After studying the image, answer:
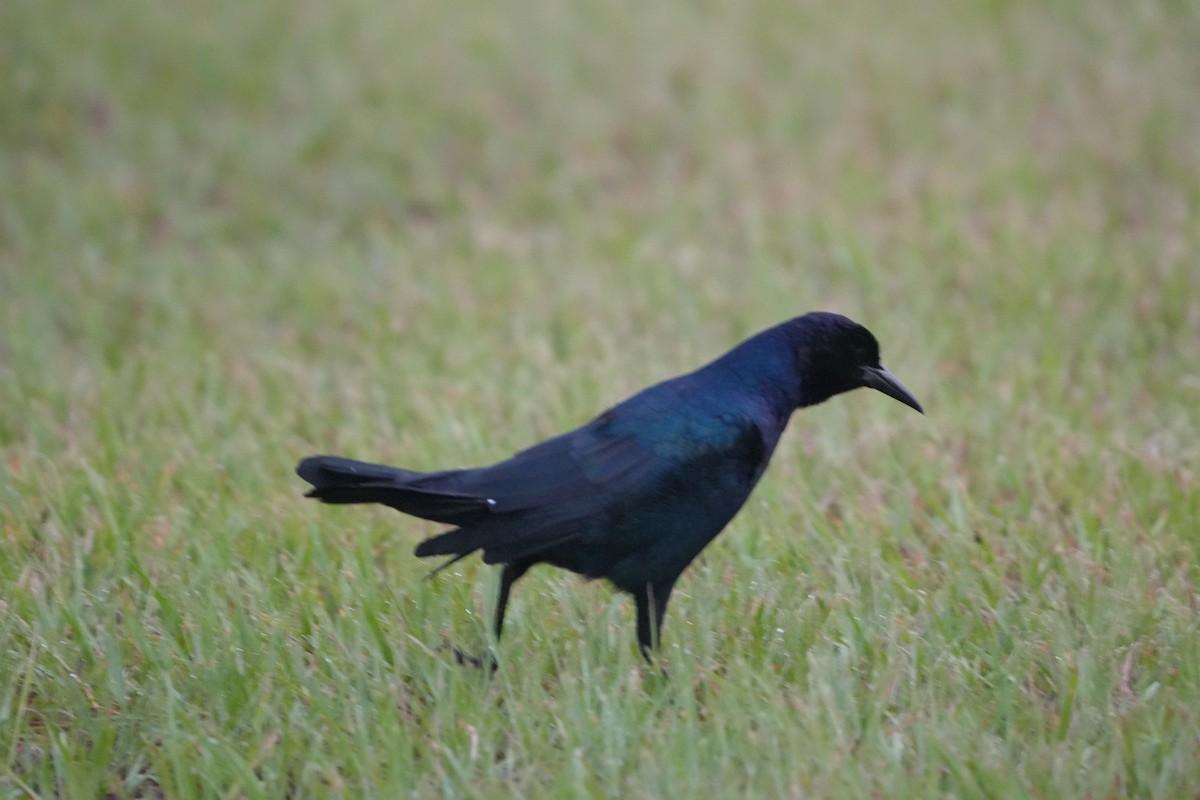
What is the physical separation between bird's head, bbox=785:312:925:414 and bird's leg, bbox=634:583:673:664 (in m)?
0.68

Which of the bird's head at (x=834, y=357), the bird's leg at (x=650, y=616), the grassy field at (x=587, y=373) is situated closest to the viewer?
the grassy field at (x=587, y=373)

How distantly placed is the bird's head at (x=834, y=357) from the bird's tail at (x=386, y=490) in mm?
961

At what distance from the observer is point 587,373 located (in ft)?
17.9

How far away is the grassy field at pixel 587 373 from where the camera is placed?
9.97 feet

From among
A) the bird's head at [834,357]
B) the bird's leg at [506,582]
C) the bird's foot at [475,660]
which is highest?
the bird's head at [834,357]

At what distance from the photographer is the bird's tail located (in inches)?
121

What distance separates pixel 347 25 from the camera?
31.0 feet

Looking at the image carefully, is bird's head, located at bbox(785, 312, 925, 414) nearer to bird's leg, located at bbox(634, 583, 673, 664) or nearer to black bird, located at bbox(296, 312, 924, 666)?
black bird, located at bbox(296, 312, 924, 666)

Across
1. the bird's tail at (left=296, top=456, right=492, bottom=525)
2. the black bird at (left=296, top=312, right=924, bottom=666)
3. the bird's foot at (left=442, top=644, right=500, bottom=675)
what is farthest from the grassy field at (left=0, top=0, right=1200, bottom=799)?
the bird's tail at (left=296, top=456, right=492, bottom=525)

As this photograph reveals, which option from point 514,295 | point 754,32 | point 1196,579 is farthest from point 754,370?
point 754,32

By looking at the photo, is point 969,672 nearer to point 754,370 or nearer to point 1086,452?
point 754,370

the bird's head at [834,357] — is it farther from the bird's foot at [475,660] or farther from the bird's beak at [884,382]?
the bird's foot at [475,660]

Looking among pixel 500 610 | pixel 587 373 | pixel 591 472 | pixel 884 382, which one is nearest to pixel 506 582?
pixel 500 610

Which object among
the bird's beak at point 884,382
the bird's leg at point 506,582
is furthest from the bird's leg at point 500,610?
the bird's beak at point 884,382
